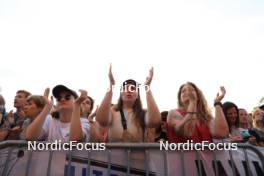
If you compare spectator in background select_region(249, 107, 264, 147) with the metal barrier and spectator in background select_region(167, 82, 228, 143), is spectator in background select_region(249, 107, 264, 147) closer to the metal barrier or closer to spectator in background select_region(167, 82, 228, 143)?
spectator in background select_region(167, 82, 228, 143)

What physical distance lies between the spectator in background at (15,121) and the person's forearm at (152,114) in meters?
1.96

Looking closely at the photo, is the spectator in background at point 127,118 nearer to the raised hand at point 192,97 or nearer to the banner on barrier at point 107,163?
the banner on barrier at point 107,163

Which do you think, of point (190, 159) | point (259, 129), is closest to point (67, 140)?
point (190, 159)

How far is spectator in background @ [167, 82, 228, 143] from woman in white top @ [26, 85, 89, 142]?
1.12 meters

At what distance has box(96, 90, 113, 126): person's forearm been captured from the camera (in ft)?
10.8

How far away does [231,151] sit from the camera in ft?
9.93

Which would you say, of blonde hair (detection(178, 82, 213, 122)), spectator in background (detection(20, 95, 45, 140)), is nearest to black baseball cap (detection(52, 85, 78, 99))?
spectator in background (detection(20, 95, 45, 140))

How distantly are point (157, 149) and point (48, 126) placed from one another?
1.49 m

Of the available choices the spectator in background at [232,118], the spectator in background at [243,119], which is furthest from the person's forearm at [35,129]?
the spectator in background at [243,119]

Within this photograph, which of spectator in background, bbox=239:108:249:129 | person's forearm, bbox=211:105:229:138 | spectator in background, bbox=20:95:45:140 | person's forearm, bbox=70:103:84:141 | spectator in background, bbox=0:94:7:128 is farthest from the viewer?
spectator in background, bbox=239:108:249:129

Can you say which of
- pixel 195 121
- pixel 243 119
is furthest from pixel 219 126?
pixel 243 119

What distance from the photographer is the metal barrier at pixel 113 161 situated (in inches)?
112

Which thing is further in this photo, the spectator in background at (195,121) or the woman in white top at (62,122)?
the spectator in background at (195,121)

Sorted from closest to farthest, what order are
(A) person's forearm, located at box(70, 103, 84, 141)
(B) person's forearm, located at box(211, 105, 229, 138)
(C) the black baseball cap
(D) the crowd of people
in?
(A) person's forearm, located at box(70, 103, 84, 141) < (D) the crowd of people < (B) person's forearm, located at box(211, 105, 229, 138) < (C) the black baseball cap
